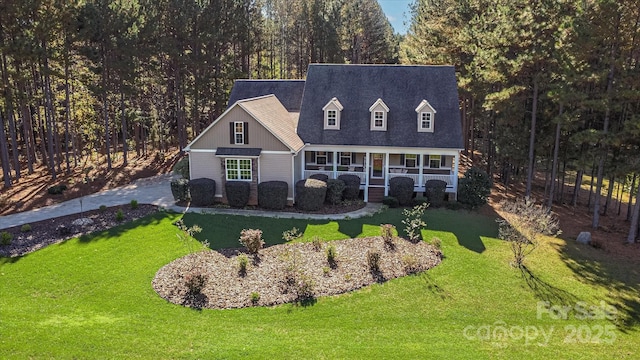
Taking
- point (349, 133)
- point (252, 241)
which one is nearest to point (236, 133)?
point (349, 133)

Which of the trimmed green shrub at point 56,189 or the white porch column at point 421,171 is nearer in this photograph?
the white porch column at point 421,171

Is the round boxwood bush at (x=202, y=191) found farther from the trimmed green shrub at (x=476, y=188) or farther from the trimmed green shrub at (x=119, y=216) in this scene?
the trimmed green shrub at (x=476, y=188)

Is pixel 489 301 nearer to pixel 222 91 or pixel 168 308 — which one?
pixel 168 308

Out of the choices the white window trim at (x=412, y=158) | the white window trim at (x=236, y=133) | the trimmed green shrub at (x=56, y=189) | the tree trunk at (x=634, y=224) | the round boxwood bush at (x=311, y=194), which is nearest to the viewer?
the tree trunk at (x=634, y=224)

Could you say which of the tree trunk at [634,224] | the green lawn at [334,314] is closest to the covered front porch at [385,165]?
the green lawn at [334,314]

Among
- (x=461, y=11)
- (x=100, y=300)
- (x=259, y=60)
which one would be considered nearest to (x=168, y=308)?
(x=100, y=300)

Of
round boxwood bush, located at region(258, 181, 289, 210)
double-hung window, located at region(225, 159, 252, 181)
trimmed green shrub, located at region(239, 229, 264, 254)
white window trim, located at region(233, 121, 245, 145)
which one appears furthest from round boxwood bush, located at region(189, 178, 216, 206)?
trimmed green shrub, located at region(239, 229, 264, 254)

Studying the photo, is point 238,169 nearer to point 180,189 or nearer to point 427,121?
point 180,189

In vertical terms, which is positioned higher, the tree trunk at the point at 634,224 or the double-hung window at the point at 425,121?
the double-hung window at the point at 425,121
